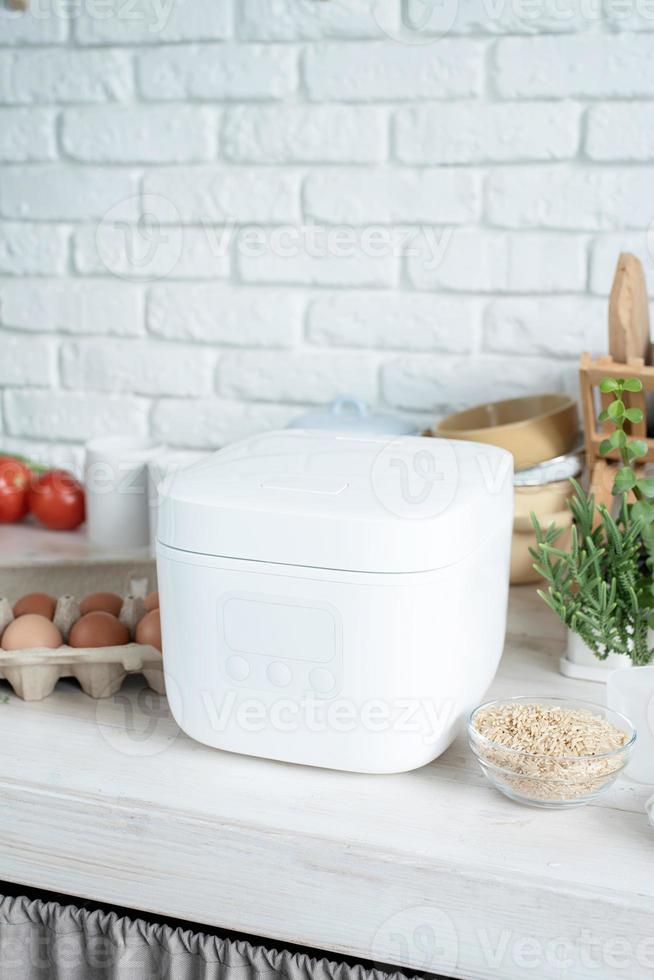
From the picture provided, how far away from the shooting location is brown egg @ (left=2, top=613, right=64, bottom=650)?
899mm

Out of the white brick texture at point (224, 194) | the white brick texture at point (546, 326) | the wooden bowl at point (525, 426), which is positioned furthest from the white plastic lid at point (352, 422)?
the white brick texture at point (224, 194)

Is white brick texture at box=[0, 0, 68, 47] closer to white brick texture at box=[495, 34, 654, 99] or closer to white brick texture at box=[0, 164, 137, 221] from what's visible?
white brick texture at box=[0, 164, 137, 221]

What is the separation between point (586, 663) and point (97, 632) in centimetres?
43

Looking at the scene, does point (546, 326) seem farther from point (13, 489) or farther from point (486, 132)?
point (13, 489)

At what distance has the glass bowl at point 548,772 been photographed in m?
0.70

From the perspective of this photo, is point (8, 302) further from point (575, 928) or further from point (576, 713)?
point (575, 928)

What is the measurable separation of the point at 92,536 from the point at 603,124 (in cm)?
75

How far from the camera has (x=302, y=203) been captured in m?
1.29

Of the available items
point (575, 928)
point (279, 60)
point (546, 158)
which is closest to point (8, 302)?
point (279, 60)

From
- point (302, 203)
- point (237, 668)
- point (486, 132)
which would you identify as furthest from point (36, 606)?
point (486, 132)

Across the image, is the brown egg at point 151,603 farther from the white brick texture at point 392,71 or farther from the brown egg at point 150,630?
the white brick texture at point 392,71

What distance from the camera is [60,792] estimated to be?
75cm

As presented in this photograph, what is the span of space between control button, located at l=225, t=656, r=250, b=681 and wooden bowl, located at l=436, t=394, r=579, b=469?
0.44 metres

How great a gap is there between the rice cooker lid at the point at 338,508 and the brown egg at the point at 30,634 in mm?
215
